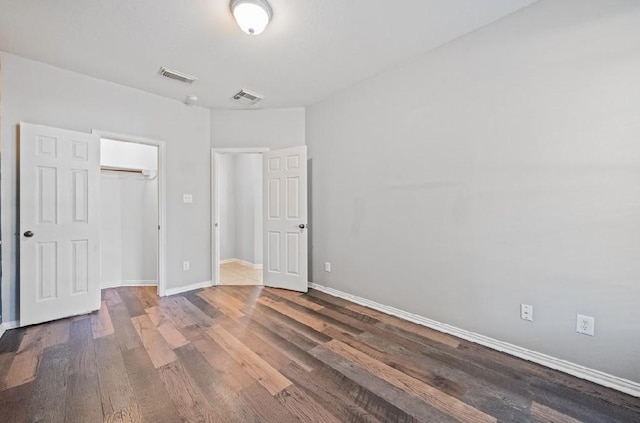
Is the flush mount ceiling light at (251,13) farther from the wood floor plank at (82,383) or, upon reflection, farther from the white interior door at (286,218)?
the wood floor plank at (82,383)

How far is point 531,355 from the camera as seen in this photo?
1.99 metres


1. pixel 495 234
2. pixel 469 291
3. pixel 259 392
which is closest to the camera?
pixel 259 392

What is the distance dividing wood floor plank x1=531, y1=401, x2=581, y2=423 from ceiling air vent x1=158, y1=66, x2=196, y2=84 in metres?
4.03

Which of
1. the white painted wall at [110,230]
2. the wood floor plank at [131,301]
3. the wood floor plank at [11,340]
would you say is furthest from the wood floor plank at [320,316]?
the white painted wall at [110,230]

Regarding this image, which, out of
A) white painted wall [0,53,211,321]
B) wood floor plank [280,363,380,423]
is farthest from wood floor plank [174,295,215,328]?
wood floor plank [280,363,380,423]

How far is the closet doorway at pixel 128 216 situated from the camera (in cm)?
378

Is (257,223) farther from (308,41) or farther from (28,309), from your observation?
(308,41)

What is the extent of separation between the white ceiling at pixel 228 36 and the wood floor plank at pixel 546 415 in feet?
8.86

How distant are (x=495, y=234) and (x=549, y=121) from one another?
91 cm

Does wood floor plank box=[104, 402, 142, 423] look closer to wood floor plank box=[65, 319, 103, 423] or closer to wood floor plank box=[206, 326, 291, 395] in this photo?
wood floor plank box=[65, 319, 103, 423]

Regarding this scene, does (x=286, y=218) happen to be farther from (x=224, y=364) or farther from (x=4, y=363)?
(x=4, y=363)

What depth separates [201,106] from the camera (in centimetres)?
383

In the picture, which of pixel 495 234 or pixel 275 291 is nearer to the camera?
pixel 495 234

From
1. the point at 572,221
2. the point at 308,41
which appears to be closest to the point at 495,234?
the point at 572,221
